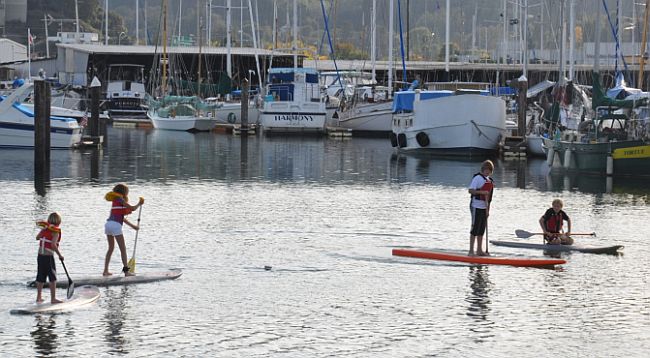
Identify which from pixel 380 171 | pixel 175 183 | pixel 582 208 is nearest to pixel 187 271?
pixel 582 208

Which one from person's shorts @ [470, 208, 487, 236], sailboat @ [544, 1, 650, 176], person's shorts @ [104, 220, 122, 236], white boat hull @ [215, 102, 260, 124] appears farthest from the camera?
white boat hull @ [215, 102, 260, 124]

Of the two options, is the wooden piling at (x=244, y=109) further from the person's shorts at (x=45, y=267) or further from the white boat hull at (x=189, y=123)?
the person's shorts at (x=45, y=267)

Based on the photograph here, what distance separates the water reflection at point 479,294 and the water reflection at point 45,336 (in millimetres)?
6695

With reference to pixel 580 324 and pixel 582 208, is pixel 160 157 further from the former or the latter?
pixel 580 324

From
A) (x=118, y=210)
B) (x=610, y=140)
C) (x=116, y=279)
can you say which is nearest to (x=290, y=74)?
(x=610, y=140)

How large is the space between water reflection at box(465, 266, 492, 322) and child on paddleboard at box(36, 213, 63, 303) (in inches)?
267

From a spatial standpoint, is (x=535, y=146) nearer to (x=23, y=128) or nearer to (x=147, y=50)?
(x=23, y=128)

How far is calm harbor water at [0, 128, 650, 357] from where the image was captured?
17656 mm

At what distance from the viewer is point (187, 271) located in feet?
76.2

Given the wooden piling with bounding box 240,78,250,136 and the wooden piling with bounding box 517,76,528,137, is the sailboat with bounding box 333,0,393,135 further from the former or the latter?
the wooden piling with bounding box 517,76,528,137

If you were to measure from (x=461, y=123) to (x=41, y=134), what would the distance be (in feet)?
78.9

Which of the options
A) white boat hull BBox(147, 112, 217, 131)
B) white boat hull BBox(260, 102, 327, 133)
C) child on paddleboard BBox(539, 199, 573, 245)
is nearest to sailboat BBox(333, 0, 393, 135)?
white boat hull BBox(260, 102, 327, 133)

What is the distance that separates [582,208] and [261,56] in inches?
3183

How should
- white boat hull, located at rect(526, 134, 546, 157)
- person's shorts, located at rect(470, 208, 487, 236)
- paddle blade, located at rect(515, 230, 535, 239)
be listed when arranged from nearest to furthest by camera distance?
person's shorts, located at rect(470, 208, 487, 236) < paddle blade, located at rect(515, 230, 535, 239) < white boat hull, located at rect(526, 134, 546, 157)
